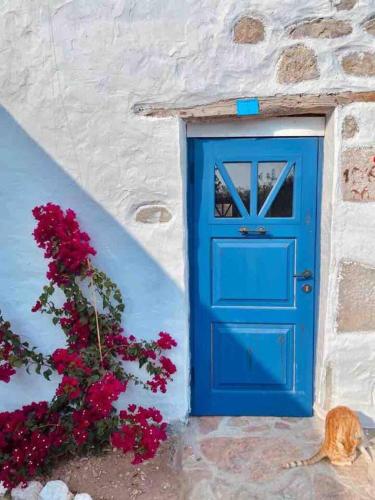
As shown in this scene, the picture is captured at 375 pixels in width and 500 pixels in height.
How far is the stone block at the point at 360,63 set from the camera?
2213mm

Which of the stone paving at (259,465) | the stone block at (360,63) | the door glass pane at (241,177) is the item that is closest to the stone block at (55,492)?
the stone paving at (259,465)

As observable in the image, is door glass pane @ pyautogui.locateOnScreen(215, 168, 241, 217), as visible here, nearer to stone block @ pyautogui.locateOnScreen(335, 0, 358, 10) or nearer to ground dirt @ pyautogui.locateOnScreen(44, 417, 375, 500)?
stone block @ pyautogui.locateOnScreen(335, 0, 358, 10)

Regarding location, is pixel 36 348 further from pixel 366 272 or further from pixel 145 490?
pixel 366 272

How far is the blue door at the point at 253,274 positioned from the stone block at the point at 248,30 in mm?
515

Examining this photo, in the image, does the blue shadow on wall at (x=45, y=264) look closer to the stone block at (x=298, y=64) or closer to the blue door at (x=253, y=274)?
the blue door at (x=253, y=274)

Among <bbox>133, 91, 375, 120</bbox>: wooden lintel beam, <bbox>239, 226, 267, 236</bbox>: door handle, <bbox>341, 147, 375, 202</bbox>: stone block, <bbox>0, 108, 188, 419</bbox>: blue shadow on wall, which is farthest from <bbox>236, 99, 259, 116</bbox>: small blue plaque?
<bbox>0, 108, 188, 419</bbox>: blue shadow on wall

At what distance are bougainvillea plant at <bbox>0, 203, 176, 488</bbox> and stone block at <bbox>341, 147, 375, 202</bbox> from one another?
1.26 meters

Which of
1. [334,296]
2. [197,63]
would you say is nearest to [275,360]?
[334,296]

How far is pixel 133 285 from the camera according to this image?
96.0 inches

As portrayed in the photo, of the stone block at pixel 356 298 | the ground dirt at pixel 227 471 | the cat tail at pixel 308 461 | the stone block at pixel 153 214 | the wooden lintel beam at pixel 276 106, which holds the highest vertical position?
the wooden lintel beam at pixel 276 106

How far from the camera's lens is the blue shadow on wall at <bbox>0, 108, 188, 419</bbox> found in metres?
2.36

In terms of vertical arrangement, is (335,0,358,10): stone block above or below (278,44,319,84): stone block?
above

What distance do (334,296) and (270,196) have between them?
2.17 feet

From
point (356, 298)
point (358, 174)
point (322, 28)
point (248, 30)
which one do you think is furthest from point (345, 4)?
point (356, 298)
